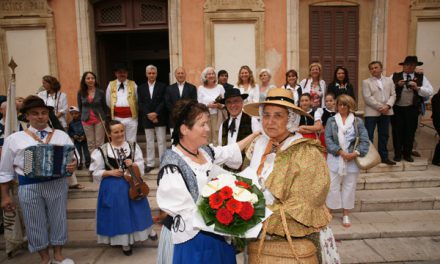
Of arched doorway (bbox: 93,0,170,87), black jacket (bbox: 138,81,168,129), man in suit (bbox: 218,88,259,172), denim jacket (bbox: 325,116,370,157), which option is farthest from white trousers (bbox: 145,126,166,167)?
denim jacket (bbox: 325,116,370,157)

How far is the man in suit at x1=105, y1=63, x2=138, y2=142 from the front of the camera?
6.66 metres

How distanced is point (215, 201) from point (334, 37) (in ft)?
25.0

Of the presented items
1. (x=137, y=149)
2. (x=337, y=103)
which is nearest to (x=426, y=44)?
(x=337, y=103)

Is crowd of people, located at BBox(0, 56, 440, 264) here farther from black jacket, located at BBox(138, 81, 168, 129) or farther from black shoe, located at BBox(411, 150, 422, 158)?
black shoe, located at BBox(411, 150, 422, 158)

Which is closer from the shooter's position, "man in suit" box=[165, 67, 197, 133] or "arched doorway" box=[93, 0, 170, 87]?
Result: "man in suit" box=[165, 67, 197, 133]

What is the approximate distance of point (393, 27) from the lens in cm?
841

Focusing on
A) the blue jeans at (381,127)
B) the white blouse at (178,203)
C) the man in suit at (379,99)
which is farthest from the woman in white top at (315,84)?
the white blouse at (178,203)

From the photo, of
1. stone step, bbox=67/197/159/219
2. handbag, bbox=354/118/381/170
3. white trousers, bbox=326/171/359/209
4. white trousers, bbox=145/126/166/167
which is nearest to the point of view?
handbag, bbox=354/118/381/170

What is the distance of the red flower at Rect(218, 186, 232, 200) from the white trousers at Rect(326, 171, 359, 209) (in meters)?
3.46

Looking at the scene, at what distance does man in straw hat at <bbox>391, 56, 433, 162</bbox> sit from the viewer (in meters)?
7.01

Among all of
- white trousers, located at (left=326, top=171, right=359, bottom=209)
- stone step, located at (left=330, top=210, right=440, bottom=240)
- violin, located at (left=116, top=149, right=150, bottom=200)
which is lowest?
stone step, located at (left=330, top=210, right=440, bottom=240)

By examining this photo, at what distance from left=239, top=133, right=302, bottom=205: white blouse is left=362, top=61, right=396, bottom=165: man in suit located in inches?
188

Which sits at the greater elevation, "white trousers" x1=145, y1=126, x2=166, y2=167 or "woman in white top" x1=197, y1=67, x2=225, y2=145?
"woman in white top" x1=197, y1=67, x2=225, y2=145

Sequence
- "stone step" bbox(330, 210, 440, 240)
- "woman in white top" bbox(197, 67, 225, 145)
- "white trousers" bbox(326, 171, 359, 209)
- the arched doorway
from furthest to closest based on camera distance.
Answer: the arched doorway
"woman in white top" bbox(197, 67, 225, 145)
"white trousers" bbox(326, 171, 359, 209)
"stone step" bbox(330, 210, 440, 240)
